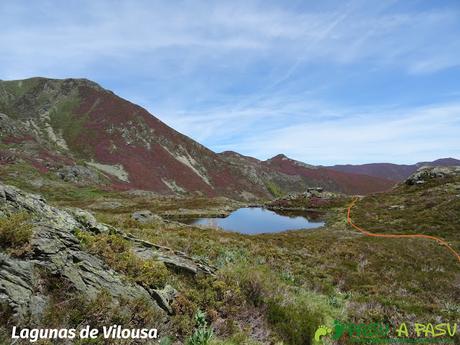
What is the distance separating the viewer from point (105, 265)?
25.1ft

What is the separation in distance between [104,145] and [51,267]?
9601 cm

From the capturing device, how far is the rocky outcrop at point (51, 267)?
5461mm

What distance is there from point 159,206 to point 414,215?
4147cm

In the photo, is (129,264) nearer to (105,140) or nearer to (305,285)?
(305,285)

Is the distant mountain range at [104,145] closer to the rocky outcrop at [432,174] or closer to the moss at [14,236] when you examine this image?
the rocky outcrop at [432,174]

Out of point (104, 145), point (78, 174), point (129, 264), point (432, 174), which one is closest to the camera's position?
point (129, 264)

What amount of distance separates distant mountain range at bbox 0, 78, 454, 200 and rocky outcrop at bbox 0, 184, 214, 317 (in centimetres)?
6540

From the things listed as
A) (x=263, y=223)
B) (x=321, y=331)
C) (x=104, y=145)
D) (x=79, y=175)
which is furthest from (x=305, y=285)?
(x=104, y=145)

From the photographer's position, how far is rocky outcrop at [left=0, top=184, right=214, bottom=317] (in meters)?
5.46

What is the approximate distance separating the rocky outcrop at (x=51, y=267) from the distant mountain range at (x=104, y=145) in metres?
65.4

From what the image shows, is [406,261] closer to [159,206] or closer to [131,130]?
[159,206]

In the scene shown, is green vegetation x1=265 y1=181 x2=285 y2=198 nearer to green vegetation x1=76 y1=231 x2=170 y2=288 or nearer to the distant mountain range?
the distant mountain range

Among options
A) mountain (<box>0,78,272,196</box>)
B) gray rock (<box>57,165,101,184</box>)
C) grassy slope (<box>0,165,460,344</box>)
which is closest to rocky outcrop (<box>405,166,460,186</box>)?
grassy slope (<box>0,165,460,344</box>)

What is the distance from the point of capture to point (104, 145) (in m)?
95.0
